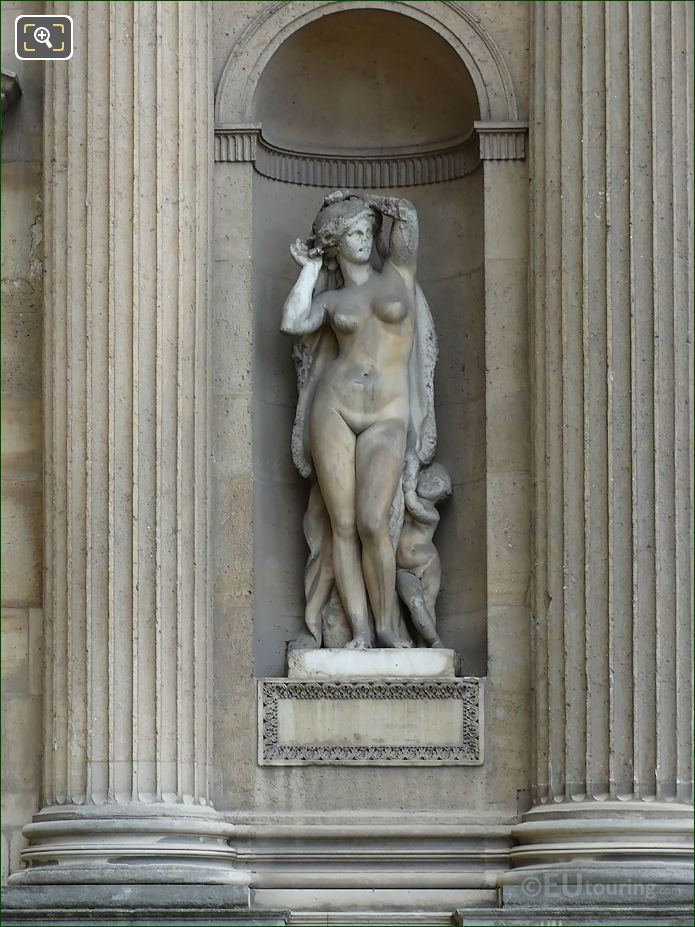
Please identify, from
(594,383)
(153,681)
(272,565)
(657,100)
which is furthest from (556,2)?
(153,681)

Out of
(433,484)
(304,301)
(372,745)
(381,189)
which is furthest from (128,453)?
(381,189)

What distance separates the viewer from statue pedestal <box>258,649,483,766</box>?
52.4 ft

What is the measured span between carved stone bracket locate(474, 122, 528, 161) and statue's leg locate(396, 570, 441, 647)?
9.82 feet

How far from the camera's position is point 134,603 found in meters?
15.7

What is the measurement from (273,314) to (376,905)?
4245mm

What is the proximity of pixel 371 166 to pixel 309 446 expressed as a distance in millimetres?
2329

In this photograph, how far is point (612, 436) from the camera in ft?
51.4

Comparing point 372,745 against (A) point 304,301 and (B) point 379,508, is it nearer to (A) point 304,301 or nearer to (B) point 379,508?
(B) point 379,508

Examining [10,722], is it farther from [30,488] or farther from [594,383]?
[594,383]

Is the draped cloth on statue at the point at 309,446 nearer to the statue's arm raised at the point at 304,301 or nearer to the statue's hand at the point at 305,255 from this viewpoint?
the statue's arm raised at the point at 304,301

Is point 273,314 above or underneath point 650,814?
above

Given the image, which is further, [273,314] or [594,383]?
[273,314]

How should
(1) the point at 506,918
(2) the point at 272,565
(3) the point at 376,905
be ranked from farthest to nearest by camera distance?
(2) the point at 272,565
(3) the point at 376,905
(1) the point at 506,918

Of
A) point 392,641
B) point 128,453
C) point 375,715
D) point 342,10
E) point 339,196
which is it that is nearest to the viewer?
point 128,453
